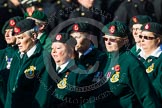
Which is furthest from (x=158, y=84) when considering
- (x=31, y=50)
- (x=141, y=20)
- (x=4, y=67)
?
(x=4, y=67)

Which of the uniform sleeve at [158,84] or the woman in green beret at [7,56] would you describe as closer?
the uniform sleeve at [158,84]

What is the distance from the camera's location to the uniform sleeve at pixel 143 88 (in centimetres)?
1119

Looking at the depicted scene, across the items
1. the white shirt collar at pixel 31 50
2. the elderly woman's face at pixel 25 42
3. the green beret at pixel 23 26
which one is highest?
the green beret at pixel 23 26

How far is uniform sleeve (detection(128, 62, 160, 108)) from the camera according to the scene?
36.7 feet

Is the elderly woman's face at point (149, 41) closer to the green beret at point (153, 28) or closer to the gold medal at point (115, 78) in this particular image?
the green beret at point (153, 28)

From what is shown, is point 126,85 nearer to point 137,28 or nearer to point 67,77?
point 67,77

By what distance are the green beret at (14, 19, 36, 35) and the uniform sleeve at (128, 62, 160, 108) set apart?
185 cm

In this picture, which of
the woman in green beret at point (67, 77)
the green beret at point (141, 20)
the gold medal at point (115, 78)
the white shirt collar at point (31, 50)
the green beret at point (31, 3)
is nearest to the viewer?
the gold medal at point (115, 78)

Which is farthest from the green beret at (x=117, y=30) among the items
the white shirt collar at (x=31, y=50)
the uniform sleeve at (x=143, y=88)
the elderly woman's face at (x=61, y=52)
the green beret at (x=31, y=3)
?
the green beret at (x=31, y=3)

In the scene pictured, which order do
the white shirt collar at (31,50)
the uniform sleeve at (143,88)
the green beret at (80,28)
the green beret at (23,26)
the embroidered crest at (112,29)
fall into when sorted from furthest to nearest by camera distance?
the green beret at (80,28) < the green beret at (23,26) < the white shirt collar at (31,50) < the embroidered crest at (112,29) < the uniform sleeve at (143,88)

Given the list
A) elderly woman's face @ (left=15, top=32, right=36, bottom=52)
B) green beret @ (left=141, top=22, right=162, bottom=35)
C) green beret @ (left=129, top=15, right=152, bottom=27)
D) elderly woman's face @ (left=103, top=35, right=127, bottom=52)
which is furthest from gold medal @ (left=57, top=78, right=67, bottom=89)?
green beret @ (left=129, top=15, right=152, bottom=27)

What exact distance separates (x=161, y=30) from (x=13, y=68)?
6.68ft

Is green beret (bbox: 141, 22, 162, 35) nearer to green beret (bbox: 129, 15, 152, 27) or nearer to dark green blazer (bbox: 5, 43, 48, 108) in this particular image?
green beret (bbox: 129, 15, 152, 27)

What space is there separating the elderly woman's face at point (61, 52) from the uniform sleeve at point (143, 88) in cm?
92
